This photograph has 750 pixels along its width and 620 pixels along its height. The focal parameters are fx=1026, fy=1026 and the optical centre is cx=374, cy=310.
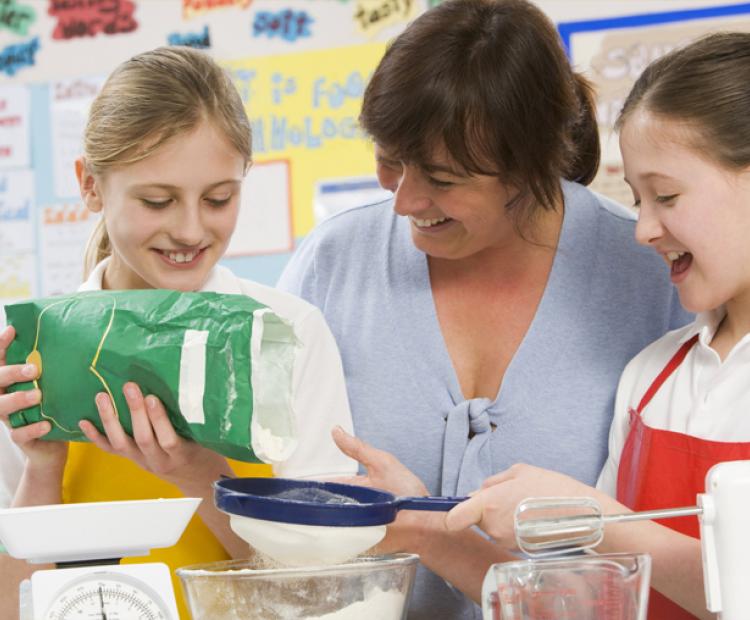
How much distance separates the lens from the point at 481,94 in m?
1.38

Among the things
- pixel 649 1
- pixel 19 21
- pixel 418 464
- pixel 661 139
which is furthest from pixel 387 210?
pixel 19 21

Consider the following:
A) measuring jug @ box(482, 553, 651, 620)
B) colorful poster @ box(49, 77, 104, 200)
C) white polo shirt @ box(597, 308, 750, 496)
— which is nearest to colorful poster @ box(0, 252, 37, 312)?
colorful poster @ box(49, 77, 104, 200)

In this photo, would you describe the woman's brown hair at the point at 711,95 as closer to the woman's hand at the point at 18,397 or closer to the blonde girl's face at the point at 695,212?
the blonde girl's face at the point at 695,212

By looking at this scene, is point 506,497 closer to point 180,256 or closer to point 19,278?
point 180,256

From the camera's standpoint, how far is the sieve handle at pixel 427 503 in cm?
100

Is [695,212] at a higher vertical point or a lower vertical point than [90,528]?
higher

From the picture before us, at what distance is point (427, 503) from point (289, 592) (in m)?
0.16

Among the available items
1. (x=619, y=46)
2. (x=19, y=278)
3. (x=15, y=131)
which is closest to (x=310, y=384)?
(x=619, y=46)

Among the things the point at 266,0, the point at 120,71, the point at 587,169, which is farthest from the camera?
the point at 266,0

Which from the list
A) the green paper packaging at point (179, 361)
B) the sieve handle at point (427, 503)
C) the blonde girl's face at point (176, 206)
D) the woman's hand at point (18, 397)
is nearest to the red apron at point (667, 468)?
the sieve handle at point (427, 503)

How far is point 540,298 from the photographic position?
61.6 inches

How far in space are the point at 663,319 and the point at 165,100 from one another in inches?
30.9

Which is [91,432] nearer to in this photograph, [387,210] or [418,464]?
[418,464]

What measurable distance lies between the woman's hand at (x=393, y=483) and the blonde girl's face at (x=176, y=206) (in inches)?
13.5
